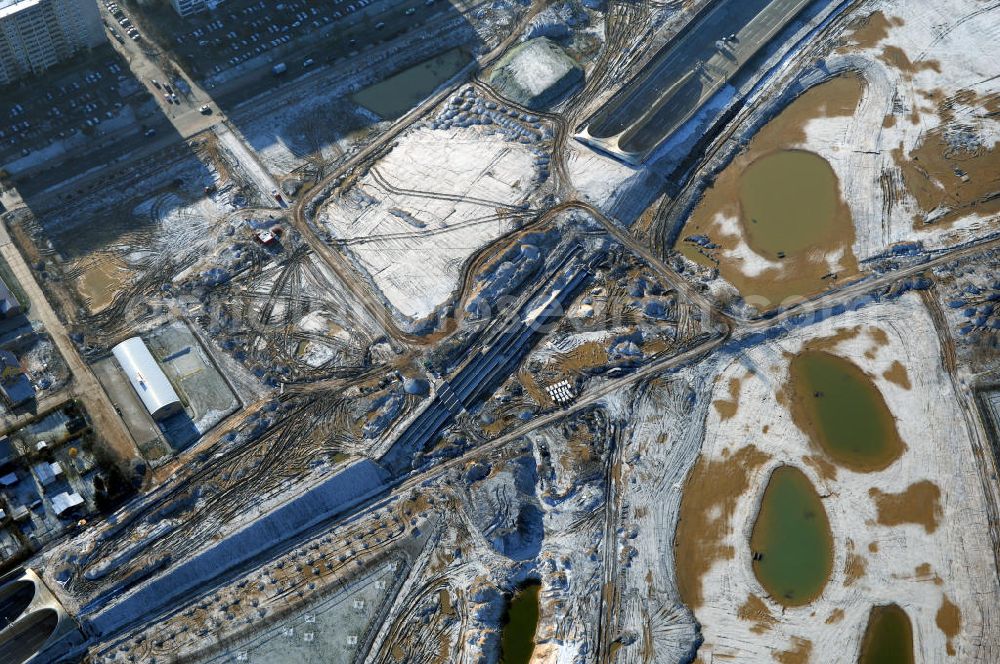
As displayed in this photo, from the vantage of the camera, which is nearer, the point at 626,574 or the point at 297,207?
the point at 626,574

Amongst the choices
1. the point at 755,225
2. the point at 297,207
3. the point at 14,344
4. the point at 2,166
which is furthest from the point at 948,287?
the point at 2,166

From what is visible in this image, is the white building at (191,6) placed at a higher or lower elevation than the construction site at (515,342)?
higher

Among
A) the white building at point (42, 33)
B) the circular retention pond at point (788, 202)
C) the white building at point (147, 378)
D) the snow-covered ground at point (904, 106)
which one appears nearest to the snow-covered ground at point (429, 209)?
the white building at point (147, 378)

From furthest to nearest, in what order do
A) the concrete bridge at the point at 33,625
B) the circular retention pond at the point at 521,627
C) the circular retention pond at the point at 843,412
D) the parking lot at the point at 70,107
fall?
1. the parking lot at the point at 70,107
2. the circular retention pond at the point at 843,412
3. the circular retention pond at the point at 521,627
4. the concrete bridge at the point at 33,625

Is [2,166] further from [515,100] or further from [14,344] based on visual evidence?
[515,100]

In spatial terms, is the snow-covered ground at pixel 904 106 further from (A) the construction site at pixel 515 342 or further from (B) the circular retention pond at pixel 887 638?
(B) the circular retention pond at pixel 887 638

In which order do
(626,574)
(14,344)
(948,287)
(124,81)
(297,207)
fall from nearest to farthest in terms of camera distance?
(626,574) < (14,344) < (948,287) < (297,207) < (124,81)
